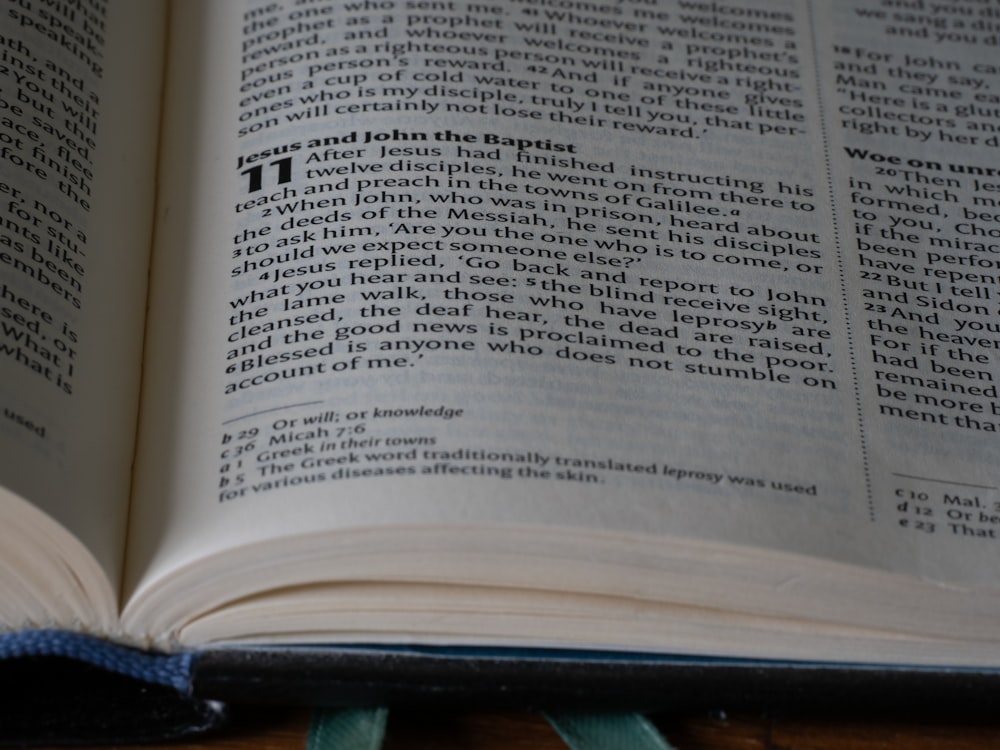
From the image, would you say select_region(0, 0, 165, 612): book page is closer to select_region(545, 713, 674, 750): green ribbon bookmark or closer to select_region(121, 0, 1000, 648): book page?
select_region(121, 0, 1000, 648): book page

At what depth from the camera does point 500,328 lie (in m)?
0.50

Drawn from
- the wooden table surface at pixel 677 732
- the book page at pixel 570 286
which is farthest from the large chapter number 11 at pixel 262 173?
the wooden table surface at pixel 677 732

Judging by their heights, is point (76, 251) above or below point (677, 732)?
above

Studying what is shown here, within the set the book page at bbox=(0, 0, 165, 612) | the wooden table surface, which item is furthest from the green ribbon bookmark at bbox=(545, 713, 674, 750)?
the book page at bbox=(0, 0, 165, 612)

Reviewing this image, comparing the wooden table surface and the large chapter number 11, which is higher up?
the large chapter number 11

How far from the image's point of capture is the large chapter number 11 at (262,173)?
0.54 m

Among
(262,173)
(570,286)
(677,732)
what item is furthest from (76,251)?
(677,732)

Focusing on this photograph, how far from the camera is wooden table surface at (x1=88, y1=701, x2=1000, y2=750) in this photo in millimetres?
494

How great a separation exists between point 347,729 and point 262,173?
0.80 feet

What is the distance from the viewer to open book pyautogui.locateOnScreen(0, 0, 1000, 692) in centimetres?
46

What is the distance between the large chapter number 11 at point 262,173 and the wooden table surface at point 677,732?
0.23 metres

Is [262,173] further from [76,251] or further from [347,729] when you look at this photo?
[347,729]

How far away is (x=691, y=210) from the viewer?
550mm

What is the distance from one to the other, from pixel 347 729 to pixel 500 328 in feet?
0.57
